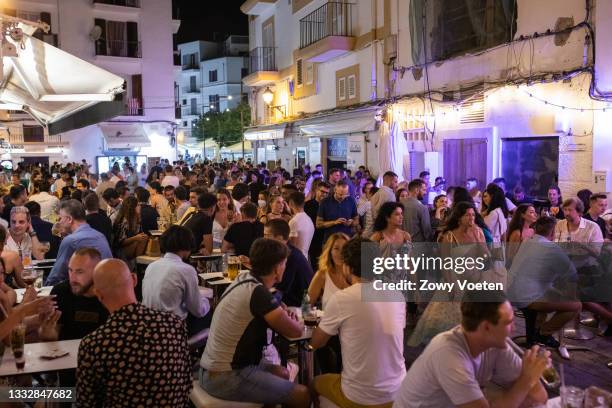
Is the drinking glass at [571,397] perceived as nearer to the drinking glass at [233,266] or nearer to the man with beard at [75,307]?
the man with beard at [75,307]

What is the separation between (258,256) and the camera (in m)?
3.89

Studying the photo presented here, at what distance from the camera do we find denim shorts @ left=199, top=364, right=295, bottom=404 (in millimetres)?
3791

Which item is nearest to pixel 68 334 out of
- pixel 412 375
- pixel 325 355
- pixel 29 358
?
pixel 29 358

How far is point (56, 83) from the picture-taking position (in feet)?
18.6

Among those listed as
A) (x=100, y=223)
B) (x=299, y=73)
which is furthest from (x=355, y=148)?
(x=100, y=223)

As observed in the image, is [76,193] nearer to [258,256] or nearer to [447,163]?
[258,256]

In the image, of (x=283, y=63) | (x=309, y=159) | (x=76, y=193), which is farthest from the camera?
(x=283, y=63)

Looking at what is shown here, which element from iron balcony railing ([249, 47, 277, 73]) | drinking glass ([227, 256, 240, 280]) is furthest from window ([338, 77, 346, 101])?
drinking glass ([227, 256, 240, 280])

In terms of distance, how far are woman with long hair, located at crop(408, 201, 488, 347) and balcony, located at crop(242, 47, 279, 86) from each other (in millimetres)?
18712

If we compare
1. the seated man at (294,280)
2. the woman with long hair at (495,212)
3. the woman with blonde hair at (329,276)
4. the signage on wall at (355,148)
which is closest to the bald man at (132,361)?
the woman with blonde hair at (329,276)

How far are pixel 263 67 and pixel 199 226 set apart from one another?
18.2 meters

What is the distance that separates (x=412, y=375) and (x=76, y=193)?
8.23 metres

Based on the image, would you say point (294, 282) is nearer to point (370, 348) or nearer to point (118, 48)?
point (370, 348)

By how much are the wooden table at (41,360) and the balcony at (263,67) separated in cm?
2092
